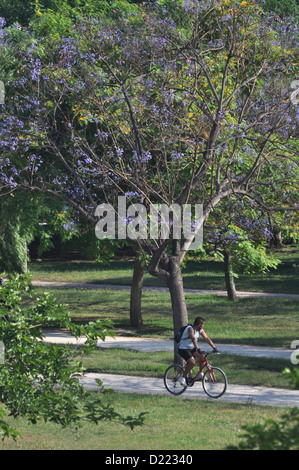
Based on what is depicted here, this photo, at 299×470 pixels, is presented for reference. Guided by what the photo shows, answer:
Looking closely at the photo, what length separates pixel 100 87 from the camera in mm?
16000

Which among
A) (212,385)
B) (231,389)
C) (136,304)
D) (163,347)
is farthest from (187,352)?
(136,304)

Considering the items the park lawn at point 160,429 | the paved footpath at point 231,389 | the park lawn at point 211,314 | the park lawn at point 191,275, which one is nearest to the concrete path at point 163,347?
the paved footpath at point 231,389

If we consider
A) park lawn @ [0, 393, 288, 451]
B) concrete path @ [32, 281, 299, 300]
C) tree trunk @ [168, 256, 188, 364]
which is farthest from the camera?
concrete path @ [32, 281, 299, 300]

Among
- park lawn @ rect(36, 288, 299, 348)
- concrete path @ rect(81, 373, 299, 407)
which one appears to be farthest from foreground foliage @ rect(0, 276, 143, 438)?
park lawn @ rect(36, 288, 299, 348)

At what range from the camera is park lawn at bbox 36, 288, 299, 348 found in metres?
20.0

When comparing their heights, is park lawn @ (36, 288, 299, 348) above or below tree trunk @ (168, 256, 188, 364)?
below

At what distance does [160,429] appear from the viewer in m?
9.90

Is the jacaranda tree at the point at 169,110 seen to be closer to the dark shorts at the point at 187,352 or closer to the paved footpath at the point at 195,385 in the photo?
the paved footpath at the point at 195,385

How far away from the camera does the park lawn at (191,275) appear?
32.2 metres

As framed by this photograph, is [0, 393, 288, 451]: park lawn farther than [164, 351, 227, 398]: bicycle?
No

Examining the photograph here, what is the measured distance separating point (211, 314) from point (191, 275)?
1121cm

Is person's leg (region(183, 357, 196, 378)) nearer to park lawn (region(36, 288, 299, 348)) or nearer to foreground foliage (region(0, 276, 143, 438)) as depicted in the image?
foreground foliage (region(0, 276, 143, 438))

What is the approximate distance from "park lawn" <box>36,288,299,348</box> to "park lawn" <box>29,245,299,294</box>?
3.25 meters

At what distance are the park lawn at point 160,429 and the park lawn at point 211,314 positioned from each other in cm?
716
